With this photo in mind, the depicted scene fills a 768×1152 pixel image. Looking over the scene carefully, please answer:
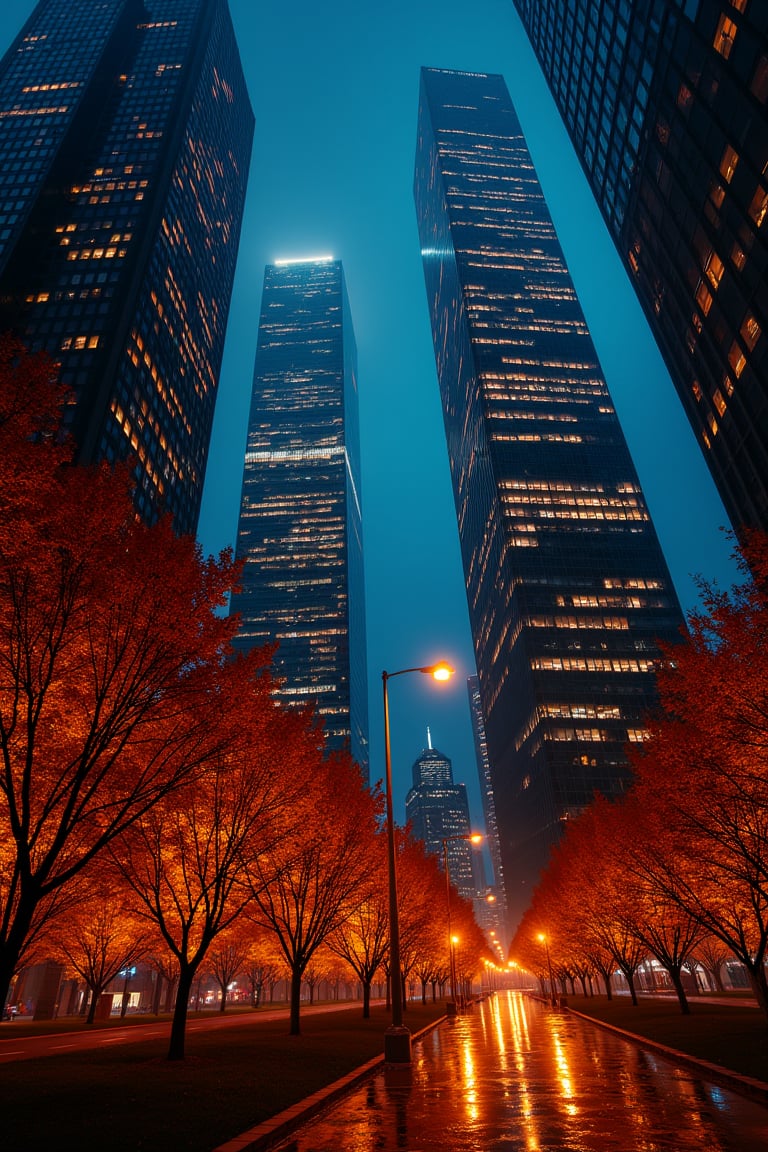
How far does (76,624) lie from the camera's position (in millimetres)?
13812

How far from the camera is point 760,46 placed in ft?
106

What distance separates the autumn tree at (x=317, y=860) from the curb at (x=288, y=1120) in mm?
8982

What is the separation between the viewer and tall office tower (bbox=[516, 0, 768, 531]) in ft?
116

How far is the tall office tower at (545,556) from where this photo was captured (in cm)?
12200

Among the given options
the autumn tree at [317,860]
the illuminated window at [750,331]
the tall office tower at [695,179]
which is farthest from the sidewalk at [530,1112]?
the illuminated window at [750,331]

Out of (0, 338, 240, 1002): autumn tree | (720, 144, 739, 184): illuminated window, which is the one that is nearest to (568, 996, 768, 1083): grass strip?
(0, 338, 240, 1002): autumn tree

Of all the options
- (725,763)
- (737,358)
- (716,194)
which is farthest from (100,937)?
(716,194)

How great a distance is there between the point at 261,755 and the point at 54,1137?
1311cm

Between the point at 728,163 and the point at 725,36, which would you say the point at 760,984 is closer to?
the point at 728,163

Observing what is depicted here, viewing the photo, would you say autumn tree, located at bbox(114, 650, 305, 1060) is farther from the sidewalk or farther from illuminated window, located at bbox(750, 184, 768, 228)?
illuminated window, located at bbox(750, 184, 768, 228)

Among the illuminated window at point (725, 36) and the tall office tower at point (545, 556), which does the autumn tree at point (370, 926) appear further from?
the tall office tower at point (545, 556)

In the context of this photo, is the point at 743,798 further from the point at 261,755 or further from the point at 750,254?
the point at 750,254

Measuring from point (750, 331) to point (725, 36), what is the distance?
15806 mm

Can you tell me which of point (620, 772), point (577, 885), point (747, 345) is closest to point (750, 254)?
point (747, 345)
